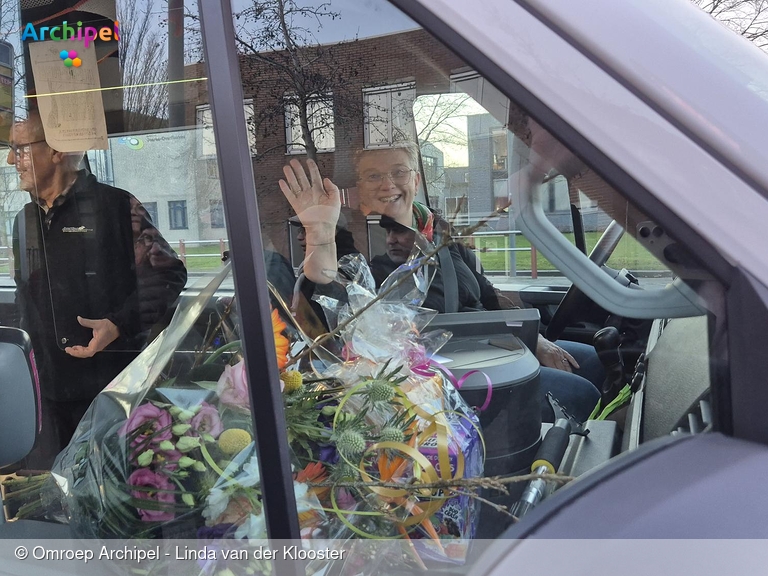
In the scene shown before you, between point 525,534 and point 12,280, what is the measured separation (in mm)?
1930

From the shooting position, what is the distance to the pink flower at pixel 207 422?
40.6 inches

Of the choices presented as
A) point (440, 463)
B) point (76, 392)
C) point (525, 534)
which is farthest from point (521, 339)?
point (76, 392)

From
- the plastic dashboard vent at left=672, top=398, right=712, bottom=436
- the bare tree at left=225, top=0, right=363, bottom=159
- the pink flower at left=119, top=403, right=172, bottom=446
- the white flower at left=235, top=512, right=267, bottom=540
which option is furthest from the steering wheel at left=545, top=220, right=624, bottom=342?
the pink flower at left=119, top=403, right=172, bottom=446

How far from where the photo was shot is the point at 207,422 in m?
1.05

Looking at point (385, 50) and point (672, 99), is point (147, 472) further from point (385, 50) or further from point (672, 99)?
point (672, 99)

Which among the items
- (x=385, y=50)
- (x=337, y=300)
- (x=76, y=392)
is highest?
(x=385, y=50)

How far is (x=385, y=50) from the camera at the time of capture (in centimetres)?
108

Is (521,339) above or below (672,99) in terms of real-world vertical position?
below

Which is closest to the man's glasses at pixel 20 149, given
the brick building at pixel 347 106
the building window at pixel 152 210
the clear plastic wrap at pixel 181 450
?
the building window at pixel 152 210

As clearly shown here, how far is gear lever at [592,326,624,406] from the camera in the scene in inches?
47.8

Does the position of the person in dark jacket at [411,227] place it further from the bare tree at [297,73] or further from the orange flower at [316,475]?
the orange flower at [316,475]

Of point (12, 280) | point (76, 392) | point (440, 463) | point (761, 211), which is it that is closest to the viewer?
point (761, 211)

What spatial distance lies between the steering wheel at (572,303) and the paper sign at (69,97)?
4.26 feet

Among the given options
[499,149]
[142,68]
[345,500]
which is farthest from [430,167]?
[142,68]
